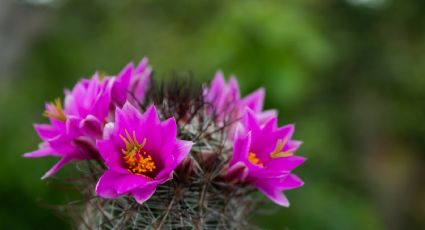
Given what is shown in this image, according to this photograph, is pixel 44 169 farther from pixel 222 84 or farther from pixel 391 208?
pixel 391 208

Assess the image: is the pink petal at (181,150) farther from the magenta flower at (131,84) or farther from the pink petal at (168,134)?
the magenta flower at (131,84)

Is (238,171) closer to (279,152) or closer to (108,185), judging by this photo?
(279,152)

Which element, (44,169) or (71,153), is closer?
(71,153)

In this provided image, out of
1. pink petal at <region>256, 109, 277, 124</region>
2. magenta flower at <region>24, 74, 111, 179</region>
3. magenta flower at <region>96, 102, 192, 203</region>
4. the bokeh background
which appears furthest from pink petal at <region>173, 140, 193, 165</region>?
the bokeh background

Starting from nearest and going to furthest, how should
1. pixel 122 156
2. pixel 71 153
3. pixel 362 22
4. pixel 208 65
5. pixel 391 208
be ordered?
pixel 122 156, pixel 71 153, pixel 208 65, pixel 362 22, pixel 391 208

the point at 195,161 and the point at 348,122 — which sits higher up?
the point at 195,161

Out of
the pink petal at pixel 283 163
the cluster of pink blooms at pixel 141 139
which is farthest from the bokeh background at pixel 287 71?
the pink petal at pixel 283 163

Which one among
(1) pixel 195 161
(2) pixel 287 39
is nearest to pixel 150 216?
(1) pixel 195 161

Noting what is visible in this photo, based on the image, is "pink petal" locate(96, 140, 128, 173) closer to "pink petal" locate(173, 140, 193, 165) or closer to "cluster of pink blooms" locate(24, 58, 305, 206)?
"cluster of pink blooms" locate(24, 58, 305, 206)
